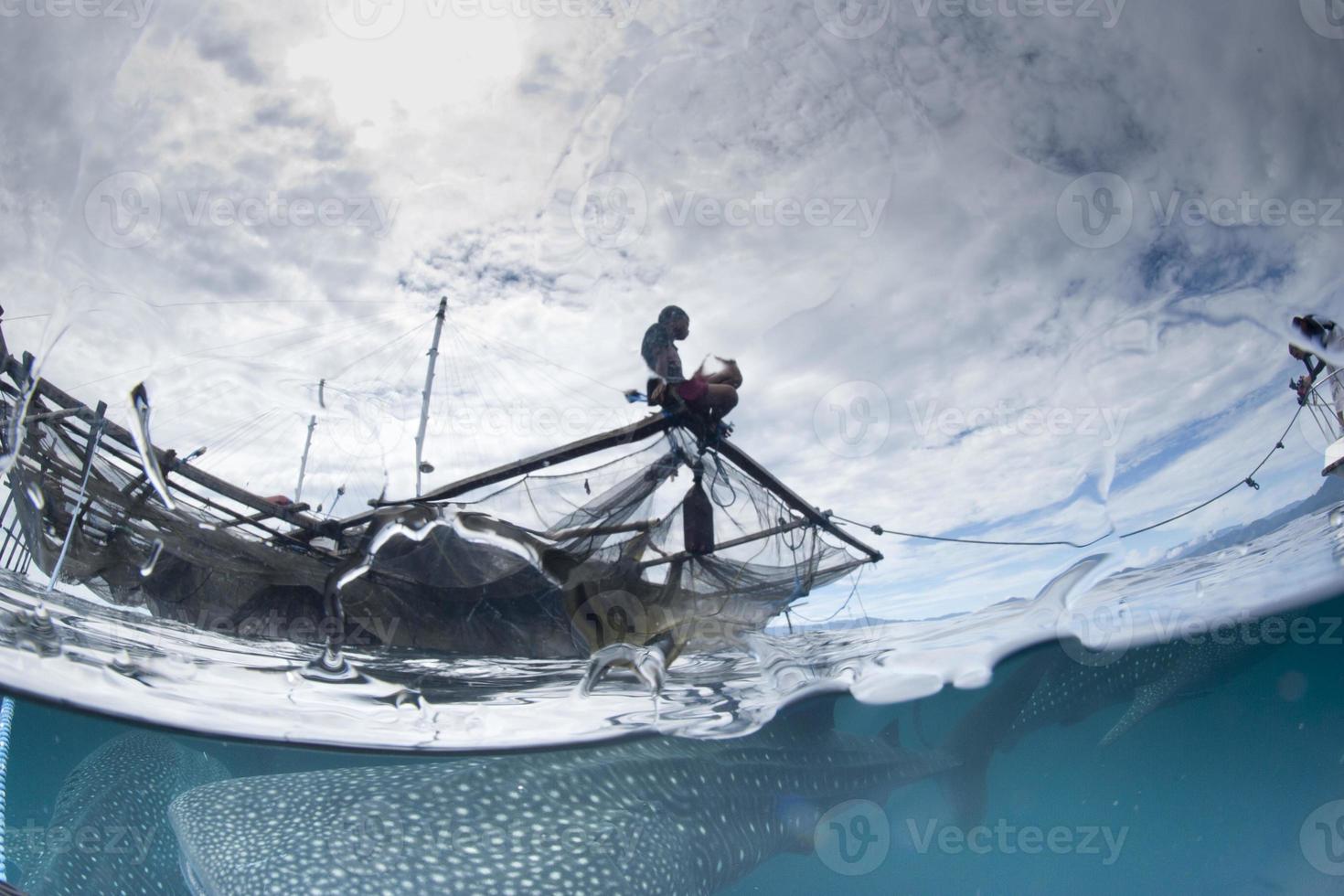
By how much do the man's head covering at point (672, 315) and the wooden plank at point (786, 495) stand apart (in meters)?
1.42

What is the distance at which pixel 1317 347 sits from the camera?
4.95 m

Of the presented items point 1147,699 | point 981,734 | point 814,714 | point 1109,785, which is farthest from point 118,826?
point 1109,785

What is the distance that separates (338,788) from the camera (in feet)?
18.2

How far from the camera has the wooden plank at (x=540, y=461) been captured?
5.50 metres

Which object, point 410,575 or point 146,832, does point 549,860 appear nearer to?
point 410,575

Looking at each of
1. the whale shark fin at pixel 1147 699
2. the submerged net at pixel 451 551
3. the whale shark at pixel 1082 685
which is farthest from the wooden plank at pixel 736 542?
the whale shark fin at pixel 1147 699

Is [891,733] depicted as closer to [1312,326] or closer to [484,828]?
[484,828]

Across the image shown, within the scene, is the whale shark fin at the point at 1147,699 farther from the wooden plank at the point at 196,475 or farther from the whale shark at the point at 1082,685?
the wooden plank at the point at 196,475

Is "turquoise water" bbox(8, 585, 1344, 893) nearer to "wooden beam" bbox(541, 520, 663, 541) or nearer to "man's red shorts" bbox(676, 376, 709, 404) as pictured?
"wooden beam" bbox(541, 520, 663, 541)

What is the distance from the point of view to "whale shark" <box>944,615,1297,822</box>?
9.38 m

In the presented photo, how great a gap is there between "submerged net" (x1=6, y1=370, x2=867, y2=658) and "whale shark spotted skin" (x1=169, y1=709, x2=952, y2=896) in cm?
141

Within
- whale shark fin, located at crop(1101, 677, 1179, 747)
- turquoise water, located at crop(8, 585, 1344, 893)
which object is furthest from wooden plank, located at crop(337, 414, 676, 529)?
whale shark fin, located at crop(1101, 677, 1179, 747)

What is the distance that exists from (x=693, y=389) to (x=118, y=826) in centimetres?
1043

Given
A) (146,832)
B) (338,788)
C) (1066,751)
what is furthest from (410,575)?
(1066,751)
